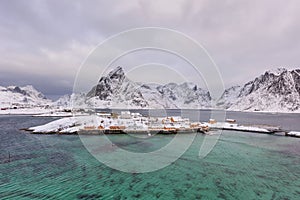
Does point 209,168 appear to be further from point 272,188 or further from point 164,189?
point 164,189

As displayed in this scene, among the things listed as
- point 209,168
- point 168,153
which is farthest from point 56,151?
point 209,168

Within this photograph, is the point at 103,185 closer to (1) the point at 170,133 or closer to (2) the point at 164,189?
(2) the point at 164,189

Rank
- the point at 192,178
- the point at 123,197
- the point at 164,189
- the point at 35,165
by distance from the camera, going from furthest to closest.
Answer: the point at 35,165
the point at 192,178
the point at 164,189
the point at 123,197

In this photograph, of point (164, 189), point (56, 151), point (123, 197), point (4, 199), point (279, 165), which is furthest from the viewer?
point (56, 151)

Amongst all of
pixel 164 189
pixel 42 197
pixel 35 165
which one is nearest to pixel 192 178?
pixel 164 189

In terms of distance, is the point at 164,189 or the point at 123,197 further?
the point at 164,189

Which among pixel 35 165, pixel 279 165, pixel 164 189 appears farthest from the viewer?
pixel 279 165

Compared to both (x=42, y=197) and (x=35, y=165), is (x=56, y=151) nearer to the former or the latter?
(x=35, y=165)

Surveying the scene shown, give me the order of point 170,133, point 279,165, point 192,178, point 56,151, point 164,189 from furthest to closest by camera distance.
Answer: point 170,133, point 56,151, point 279,165, point 192,178, point 164,189

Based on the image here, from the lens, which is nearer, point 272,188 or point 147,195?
point 147,195
